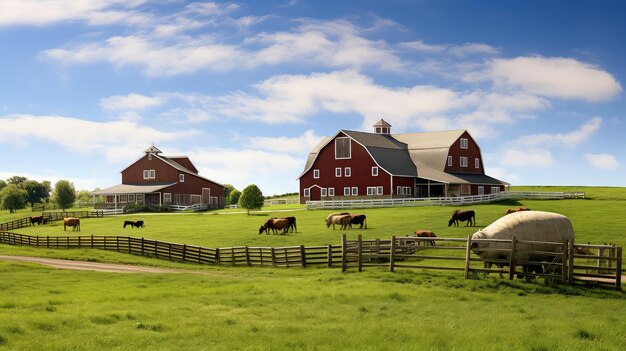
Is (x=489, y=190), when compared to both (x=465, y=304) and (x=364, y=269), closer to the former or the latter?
(x=364, y=269)

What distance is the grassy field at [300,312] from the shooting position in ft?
45.5

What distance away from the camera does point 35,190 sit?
152375 millimetres

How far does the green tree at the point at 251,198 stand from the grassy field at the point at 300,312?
39.4 m

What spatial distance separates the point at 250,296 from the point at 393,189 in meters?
56.8

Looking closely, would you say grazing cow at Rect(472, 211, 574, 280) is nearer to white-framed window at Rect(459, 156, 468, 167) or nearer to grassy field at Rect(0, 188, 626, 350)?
grassy field at Rect(0, 188, 626, 350)

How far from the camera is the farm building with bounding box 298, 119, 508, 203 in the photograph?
77.8 m

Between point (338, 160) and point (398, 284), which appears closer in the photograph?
point (398, 284)

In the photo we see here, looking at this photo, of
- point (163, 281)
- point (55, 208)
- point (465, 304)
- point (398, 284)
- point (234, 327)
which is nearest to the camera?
point (234, 327)

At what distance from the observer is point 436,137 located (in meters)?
86.3

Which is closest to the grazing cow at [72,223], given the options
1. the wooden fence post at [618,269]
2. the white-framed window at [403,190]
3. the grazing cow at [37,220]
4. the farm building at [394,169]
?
the grazing cow at [37,220]

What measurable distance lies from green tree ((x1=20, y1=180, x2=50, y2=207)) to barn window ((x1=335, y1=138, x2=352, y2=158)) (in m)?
94.9

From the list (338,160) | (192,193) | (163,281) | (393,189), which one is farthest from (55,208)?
(163,281)

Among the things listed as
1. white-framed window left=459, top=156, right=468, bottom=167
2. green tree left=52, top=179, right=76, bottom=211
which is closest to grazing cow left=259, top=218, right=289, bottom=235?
white-framed window left=459, top=156, right=468, bottom=167

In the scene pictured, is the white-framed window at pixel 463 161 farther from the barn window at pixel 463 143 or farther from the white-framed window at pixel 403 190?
the white-framed window at pixel 403 190
